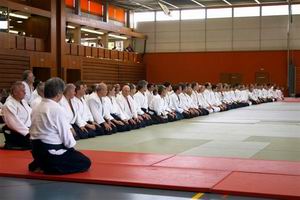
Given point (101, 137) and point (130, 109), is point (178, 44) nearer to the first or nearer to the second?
point (130, 109)

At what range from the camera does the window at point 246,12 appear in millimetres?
34625

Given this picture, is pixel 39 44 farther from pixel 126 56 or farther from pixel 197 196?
pixel 197 196

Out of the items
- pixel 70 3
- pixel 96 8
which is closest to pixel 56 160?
pixel 70 3

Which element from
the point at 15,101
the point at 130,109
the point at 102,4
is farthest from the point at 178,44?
the point at 15,101

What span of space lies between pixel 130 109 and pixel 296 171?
7147 millimetres

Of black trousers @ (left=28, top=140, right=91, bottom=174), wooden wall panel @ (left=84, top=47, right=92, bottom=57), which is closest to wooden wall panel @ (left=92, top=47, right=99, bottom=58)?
wooden wall panel @ (left=84, top=47, right=92, bottom=57)

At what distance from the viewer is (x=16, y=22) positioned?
2575 centimetres

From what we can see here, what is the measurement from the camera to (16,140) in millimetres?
→ 8695

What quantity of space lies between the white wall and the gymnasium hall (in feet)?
0.27

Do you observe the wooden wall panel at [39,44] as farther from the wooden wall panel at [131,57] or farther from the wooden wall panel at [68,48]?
the wooden wall panel at [131,57]

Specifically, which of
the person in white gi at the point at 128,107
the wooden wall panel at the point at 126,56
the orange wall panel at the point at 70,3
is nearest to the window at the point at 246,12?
the wooden wall panel at the point at 126,56

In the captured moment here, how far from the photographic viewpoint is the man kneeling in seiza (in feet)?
20.4

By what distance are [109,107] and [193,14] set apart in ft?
84.1

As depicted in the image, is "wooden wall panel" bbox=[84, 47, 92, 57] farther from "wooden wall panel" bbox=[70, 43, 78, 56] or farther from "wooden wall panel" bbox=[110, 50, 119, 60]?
"wooden wall panel" bbox=[110, 50, 119, 60]
